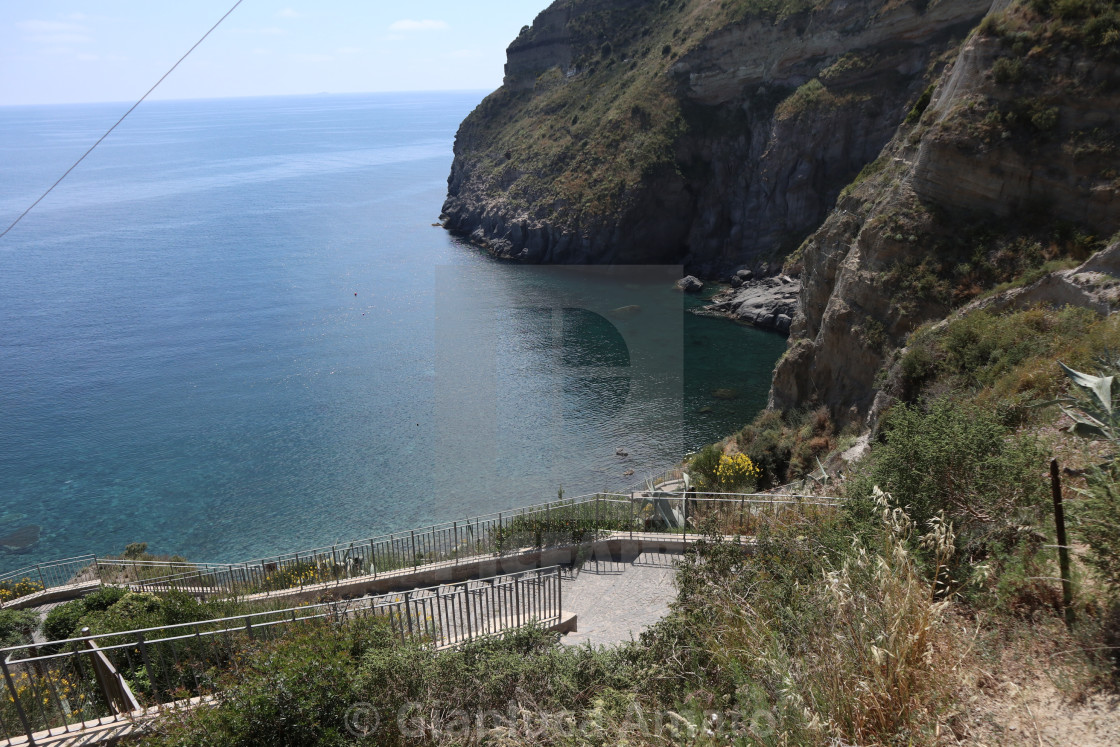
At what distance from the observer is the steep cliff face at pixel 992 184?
1909 centimetres

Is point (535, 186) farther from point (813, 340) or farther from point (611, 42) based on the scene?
point (813, 340)

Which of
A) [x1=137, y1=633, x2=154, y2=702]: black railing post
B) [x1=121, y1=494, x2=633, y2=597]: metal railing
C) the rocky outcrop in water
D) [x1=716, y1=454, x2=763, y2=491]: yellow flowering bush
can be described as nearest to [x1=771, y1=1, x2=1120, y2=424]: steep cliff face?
[x1=716, y1=454, x2=763, y2=491]: yellow flowering bush

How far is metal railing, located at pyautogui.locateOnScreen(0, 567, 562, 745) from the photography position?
6867 millimetres

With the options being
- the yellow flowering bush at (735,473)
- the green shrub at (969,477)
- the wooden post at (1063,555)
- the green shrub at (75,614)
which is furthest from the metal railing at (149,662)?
the yellow flowering bush at (735,473)

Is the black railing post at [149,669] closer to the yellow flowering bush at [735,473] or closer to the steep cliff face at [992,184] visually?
the yellow flowering bush at [735,473]

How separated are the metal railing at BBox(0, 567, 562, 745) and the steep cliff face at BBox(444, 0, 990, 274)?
54.6 metres

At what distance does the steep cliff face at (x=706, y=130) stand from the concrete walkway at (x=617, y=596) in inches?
2023

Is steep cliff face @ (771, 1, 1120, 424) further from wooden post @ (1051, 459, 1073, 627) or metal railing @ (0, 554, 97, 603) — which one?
metal railing @ (0, 554, 97, 603)

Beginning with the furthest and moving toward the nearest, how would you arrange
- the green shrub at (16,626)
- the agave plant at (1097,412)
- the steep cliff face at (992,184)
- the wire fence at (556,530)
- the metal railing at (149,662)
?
the steep cliff face at (992,184)
the green shrub at (16,626)
the wire fence at (556,530)
the metal railing at (149,662)
the agave plant at (1097,412)

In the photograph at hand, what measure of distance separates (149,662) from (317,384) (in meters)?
34.7

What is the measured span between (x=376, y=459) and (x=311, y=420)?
254 inches

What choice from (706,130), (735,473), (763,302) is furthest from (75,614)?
(706,130)

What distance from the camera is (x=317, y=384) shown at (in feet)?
134

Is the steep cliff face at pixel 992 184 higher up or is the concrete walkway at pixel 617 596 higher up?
the steep cliff face at pixel 992 184
